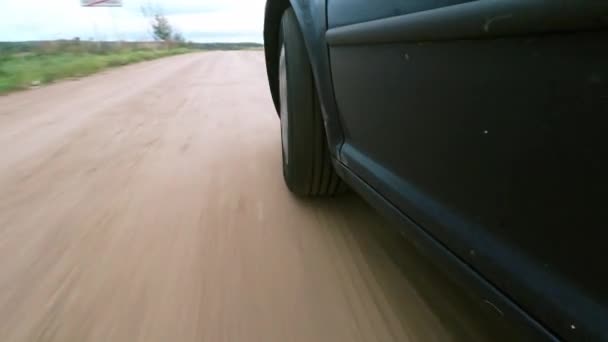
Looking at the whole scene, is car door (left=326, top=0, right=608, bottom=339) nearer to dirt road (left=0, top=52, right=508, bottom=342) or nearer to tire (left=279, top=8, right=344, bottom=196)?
dirt road (left=0, top=52, right=508, bottom=342)

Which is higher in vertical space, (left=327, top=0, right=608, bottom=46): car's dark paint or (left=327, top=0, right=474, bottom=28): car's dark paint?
(left=327, top=0, right=474, bottom=28): car's dark paint

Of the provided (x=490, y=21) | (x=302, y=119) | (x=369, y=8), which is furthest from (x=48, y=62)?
(x=490, y=21)

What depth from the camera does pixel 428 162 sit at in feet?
2.25

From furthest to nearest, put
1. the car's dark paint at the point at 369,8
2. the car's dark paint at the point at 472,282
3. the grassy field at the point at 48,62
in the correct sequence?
the grassy field at the point at 48,62, the car's dark paint at the point at 369,8, the car's dark paint at the point at 472,282

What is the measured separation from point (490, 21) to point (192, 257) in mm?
1038

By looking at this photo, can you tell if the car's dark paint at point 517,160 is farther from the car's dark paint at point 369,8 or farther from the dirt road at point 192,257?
the dirt road at point 192,257

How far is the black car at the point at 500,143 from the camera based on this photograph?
1.38 ft

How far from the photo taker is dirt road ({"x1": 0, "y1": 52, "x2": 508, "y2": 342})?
0.94 meters

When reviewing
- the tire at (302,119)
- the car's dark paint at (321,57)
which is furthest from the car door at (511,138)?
the tire at (302,119)

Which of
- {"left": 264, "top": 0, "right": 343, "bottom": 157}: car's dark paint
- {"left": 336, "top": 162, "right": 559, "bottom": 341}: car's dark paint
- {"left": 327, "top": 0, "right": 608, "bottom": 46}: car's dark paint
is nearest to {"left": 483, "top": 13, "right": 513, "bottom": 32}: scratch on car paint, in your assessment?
{"left": 327, "top": 0, "right": 608, "bottom": 46}: car's dark paint

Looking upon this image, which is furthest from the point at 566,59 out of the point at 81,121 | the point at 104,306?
the point at 81,121

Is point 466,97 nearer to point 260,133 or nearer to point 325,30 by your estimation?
point 325,30

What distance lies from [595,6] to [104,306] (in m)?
1.14

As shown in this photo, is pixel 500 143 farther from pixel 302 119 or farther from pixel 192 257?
pixel 192 257
